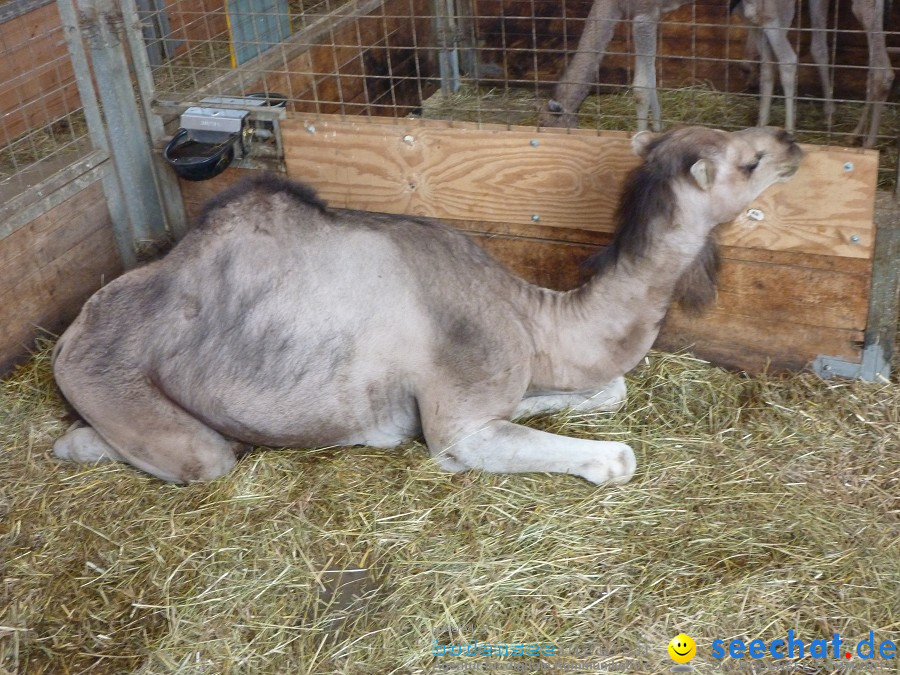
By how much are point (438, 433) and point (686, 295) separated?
1148 mm

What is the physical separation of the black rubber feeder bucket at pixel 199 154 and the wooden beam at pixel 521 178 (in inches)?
11.7

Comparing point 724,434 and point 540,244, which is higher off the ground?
point 540,244

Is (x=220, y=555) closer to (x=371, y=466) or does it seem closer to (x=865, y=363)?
(x=371, y=466)

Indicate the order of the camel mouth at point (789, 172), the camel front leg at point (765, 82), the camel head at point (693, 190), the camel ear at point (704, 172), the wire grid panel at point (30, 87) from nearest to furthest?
the camel ear at point (704, 172), the camel head at point (693, 190), the camel mouth at point (789, 172), the camel front leg at point (765, 82), the wire grid panel at point (30, 87)

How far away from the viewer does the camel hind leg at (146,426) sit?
13.5 feet

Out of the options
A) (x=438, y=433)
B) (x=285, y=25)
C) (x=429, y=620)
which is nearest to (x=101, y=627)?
(x=429, y=620)

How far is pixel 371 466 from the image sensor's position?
4.27 meters

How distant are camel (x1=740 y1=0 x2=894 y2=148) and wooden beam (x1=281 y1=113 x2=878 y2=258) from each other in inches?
54.7

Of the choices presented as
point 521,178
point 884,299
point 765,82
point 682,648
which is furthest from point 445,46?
point 682,648

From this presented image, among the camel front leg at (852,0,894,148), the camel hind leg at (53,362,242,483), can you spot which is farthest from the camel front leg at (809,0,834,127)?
the camel hind leg at (53,362,242,483)

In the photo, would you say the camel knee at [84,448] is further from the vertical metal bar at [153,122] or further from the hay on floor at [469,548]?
the vertical metal bar at [153,122]

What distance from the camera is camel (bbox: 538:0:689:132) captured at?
6.17m

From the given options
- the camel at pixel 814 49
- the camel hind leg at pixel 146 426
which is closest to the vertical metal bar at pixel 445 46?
the camel at pixel 814 49

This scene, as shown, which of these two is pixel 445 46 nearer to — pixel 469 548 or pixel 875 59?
pixel 875 59
